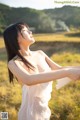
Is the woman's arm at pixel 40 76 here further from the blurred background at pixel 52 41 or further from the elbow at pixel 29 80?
the blurred background at pixel 52 41

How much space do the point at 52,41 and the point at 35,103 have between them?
2.73 ft

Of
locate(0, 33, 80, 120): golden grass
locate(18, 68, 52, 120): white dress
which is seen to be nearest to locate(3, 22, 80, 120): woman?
locate(18, 68, 52, 120): white dress

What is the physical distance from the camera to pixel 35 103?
1438mm

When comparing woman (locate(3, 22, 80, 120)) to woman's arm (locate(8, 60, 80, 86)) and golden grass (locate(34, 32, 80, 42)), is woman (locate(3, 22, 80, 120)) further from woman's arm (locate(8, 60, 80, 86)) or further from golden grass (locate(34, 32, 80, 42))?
golden grass (locate(34, 32, 80, 42))

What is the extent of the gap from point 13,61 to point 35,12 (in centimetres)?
83

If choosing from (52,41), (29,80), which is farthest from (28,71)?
(52,41)

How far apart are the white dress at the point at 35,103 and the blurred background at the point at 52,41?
0.60 meters

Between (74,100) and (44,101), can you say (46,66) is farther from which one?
(74,100)

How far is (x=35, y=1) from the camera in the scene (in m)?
2.11

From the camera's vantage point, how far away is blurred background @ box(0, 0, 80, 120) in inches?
82.0

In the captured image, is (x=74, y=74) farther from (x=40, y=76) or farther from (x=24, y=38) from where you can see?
(x=24, y=38)

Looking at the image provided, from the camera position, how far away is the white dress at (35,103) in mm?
1425

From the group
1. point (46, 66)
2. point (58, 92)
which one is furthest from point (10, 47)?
point (58, 92)

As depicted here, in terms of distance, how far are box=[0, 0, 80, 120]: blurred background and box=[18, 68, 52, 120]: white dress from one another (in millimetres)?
603
